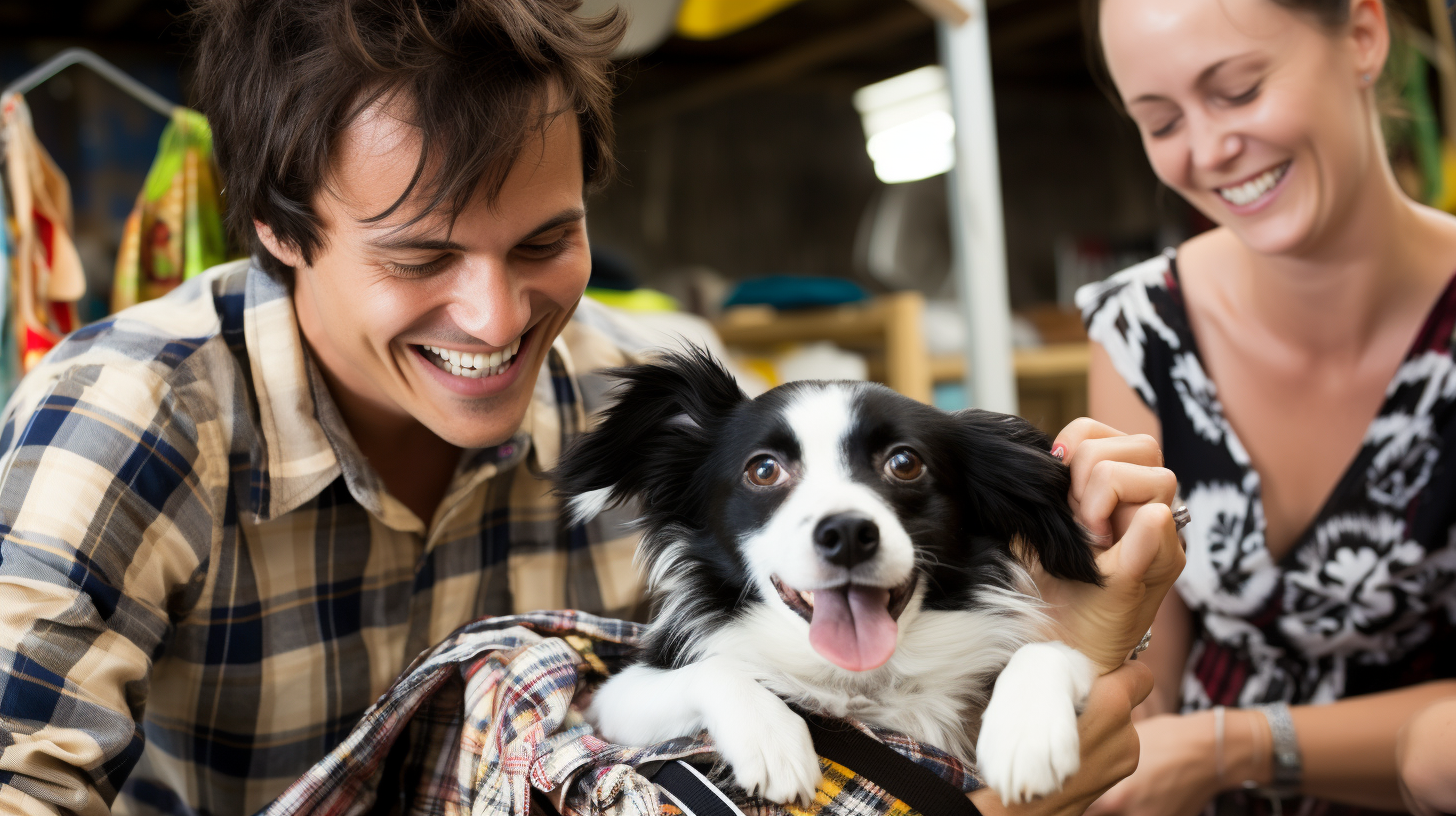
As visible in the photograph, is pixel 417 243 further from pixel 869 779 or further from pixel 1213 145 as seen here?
pixel 1213 145

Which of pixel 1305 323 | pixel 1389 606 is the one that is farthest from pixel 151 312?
pixel 1389 606

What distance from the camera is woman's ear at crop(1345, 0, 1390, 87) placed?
1410 millimetres

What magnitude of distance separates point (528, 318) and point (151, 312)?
1.67ft

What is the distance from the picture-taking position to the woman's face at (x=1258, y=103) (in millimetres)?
1335

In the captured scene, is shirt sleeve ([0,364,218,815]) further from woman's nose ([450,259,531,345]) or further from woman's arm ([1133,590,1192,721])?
woman's arm ([1133,590,1192,721])

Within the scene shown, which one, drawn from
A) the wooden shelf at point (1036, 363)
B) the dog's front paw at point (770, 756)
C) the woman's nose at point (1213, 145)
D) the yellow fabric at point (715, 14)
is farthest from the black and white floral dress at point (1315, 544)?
the wooden shelf at point (1036, 363)

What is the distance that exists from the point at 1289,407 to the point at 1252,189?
1.25ft

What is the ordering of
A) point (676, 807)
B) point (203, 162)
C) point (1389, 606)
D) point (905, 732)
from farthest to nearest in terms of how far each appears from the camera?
point (203, 162) → point (1389, 606) → point (905, 732) → point (676, 807)

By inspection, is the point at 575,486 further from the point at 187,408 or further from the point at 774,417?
the point at 187,408

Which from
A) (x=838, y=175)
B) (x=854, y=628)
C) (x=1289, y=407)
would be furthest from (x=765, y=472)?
(x=838, y=175)

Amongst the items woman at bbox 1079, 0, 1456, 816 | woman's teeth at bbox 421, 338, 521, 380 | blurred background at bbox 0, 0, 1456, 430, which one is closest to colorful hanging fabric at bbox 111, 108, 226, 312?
blurred background at bbox 0, 0, 1456, 430

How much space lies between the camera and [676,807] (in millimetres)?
914

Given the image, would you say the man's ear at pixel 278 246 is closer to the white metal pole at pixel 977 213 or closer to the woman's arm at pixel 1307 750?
the woman's arm at pixel 1307 750

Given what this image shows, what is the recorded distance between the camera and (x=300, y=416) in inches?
50.2
